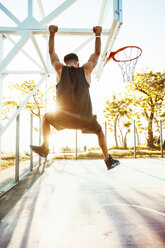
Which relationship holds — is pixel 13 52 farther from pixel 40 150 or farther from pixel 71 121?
pixel 71 121

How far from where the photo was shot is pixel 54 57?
2457mm

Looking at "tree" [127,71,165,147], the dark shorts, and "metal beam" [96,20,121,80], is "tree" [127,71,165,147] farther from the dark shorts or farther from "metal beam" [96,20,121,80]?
the dark shorts

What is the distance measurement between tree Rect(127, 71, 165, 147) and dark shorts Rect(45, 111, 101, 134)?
51.5 ft

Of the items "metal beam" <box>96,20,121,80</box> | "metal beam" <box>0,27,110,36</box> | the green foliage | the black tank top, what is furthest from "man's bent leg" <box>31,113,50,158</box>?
the green foliage

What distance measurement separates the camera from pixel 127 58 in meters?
5.19

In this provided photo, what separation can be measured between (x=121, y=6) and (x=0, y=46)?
3.13m

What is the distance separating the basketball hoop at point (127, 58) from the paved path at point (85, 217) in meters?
3.17

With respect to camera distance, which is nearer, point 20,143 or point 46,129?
point 46,129

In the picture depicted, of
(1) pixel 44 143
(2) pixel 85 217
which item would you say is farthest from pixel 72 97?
(2) pixel 85 217

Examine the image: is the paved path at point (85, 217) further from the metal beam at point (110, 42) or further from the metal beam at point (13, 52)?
Answer: the metal beam at point (110, 42)

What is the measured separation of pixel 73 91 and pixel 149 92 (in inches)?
638

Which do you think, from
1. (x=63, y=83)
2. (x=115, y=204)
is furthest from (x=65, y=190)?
(x=63, y=83)

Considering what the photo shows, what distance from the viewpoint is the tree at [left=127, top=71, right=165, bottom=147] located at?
1659 centimetres

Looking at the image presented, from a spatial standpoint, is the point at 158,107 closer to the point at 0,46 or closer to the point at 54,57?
the point at 0,46
